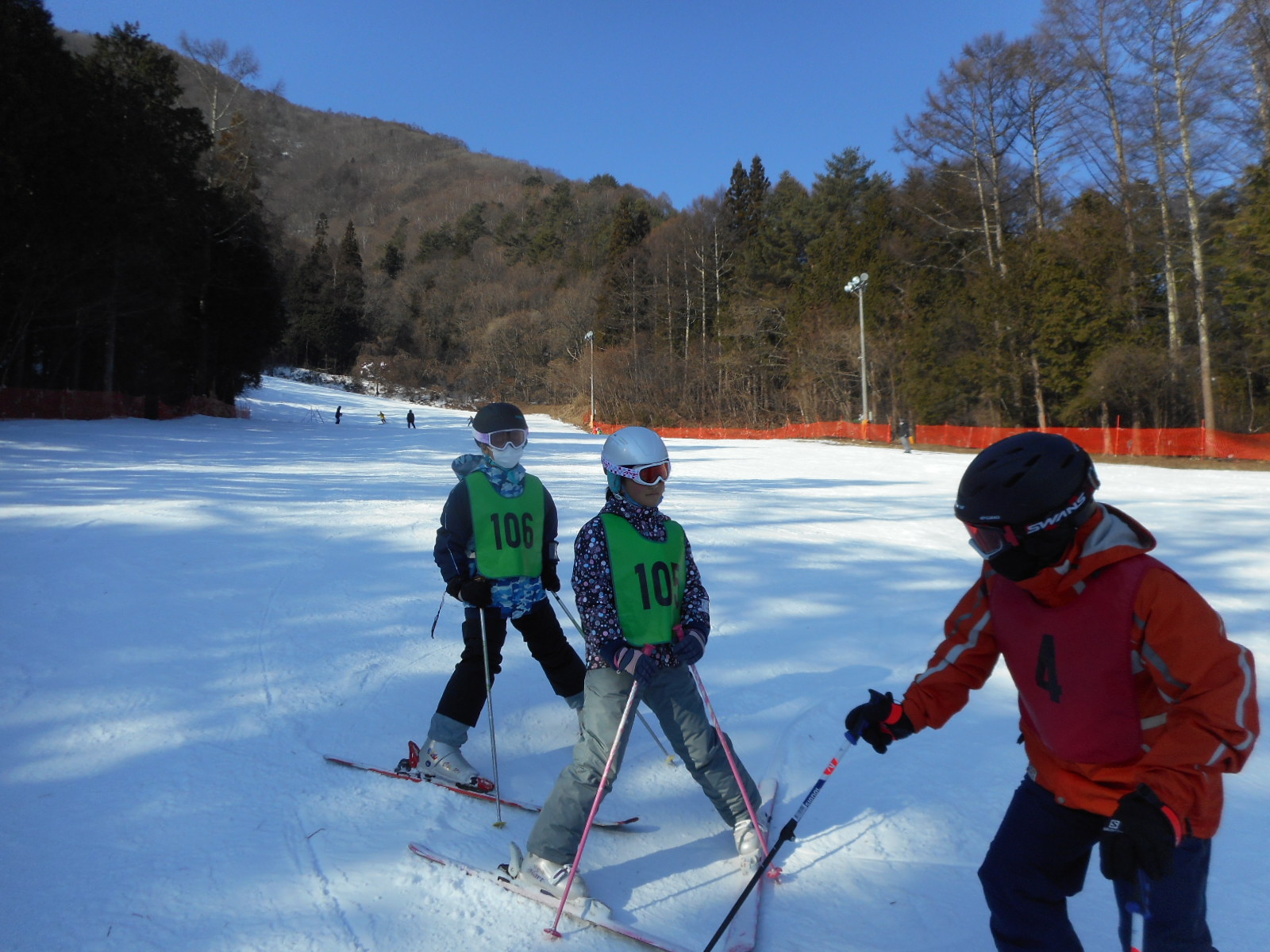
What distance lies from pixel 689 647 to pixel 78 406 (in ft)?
95.2

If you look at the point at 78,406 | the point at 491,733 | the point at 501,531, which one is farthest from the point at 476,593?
the point at 78,406

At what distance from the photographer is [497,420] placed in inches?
142

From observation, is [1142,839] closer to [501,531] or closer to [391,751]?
[501,531]

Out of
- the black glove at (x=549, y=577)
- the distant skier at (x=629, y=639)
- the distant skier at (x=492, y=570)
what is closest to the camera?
the distant skier at (x=629, y=639)

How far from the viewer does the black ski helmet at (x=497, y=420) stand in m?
3.55

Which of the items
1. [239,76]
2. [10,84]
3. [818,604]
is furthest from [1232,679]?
[239,76]

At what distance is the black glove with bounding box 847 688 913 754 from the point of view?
2.13 meters

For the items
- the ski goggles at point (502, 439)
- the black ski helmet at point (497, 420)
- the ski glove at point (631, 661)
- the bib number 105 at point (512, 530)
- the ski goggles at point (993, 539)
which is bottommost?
the ski glove at point (631, 661)

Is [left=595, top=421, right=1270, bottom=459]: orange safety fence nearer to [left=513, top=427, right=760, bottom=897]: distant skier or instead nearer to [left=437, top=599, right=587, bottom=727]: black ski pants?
[left=437, top=599, right=587, bottom=727]: black ski pants

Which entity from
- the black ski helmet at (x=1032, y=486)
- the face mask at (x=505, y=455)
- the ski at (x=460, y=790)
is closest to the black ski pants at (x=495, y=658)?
the ski at (x=460, y=790)

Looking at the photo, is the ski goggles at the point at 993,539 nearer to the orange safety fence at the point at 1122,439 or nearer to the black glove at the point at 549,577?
the black glove at the point at 549,577

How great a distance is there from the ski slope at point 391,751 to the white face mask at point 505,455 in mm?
1482

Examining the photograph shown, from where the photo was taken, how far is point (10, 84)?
19.9 meters

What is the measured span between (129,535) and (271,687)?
4.34 meters
